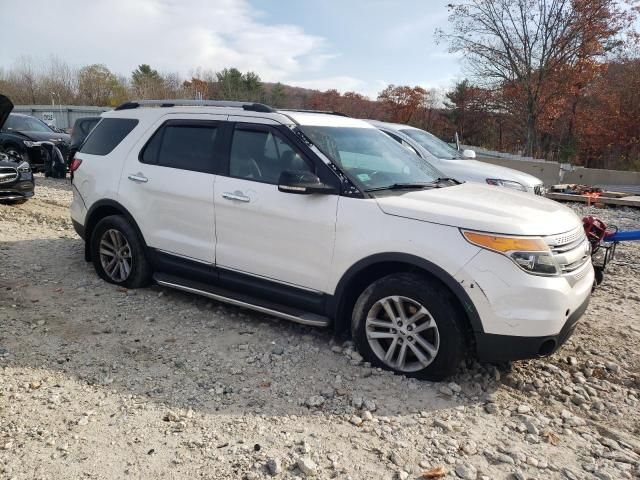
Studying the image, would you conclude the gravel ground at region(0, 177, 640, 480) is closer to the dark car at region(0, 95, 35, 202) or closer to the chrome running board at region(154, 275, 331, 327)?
the chrome running board at region(154, 275, 331, 327)

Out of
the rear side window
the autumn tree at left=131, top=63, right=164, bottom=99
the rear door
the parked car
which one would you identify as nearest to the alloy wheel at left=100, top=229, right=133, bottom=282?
the rear door

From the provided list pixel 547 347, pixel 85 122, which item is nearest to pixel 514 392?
pixel 547 347

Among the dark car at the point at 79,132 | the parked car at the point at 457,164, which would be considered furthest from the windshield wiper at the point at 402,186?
the dark car at the point at 79,132

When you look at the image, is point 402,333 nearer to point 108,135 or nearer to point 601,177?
point 108,135

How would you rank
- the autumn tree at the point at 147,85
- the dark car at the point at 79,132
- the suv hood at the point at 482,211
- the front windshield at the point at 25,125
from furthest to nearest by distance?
the autumn tree at the point at 147,85, the front windshield at the point at 25,125, the dark car at the point at 79,132, the suv hood at the point at 482,211

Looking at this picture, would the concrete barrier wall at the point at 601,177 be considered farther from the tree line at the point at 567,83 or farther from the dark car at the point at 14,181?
the dark car at the point at 14,181

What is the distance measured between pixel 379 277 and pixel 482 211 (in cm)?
85

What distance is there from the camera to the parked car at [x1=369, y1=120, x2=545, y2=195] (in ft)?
26.3

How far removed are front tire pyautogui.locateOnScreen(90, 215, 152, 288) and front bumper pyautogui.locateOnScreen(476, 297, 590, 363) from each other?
3240 millimetres

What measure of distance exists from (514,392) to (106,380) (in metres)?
2.82

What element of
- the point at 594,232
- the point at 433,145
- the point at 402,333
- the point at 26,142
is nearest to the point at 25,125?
the point at 26,142

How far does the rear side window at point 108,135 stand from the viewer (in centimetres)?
500

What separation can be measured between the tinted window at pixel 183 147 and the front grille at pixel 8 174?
17.1ft

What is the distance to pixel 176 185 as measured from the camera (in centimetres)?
441
